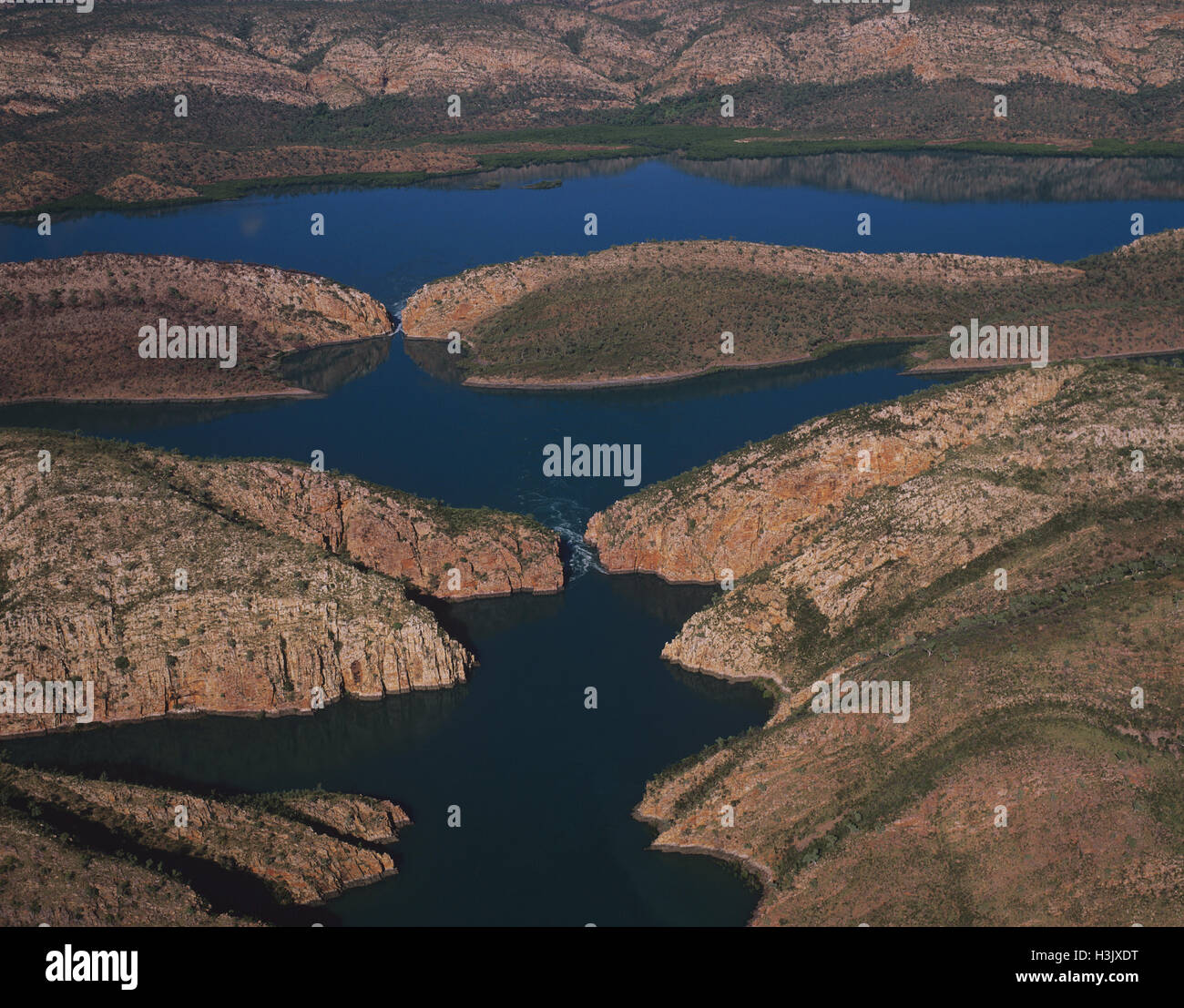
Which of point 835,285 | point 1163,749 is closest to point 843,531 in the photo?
point 1163,749

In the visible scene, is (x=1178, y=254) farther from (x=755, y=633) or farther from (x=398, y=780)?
(x=398, y=780)

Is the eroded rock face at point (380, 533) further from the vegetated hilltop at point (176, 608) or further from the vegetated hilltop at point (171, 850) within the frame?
the vegetated hilltop at point (171, 850)

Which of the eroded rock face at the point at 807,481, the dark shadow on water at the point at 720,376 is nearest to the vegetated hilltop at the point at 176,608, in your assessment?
the eroded rock face at the point at 807,481

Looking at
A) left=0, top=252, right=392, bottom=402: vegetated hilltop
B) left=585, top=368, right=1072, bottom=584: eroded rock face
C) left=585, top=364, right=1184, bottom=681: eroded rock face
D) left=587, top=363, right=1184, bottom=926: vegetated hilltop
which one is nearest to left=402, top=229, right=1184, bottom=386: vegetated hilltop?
left=0, top=252, right=392, bottom=402: vegetated hilltop

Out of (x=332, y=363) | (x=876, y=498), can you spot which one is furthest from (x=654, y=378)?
(x=876, y=498)

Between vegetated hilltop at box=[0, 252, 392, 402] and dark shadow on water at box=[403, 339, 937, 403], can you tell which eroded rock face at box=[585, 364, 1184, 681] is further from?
vegetated hilltop at box=[0, 252, 392, 402]
